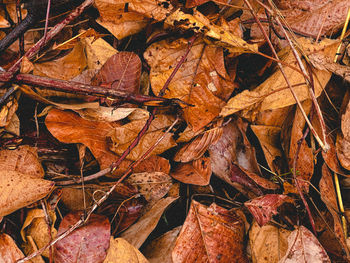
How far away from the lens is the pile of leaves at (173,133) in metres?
0.95

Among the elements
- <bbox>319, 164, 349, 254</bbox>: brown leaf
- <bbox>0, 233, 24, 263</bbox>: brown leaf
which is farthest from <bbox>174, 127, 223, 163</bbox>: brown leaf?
<bbox>0, 233, 24, 263</bbox>: brown leaf

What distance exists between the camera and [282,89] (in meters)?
1.02

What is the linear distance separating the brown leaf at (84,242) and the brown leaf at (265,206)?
1.60 feet

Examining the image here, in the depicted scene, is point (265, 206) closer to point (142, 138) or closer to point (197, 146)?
point (197, 146)

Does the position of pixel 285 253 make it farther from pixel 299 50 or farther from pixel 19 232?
pixel 19 232

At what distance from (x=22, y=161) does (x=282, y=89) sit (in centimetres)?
91

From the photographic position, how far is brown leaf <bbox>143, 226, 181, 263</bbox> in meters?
1.02

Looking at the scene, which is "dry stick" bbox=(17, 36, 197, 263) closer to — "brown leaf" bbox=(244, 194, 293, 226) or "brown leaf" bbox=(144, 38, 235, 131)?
"brown leaf" bbox=(144, 38, 235, 131)

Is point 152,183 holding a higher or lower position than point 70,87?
lower

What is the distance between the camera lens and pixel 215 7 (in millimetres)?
1040

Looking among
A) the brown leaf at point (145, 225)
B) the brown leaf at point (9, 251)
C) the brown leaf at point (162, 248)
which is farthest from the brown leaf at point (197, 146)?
the brown leaf at point (9, 251)

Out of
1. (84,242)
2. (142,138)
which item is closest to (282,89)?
(142,138)

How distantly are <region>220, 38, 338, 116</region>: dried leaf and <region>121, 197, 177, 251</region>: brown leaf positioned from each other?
381 mm

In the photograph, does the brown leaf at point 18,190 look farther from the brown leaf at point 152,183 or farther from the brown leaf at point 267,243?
the brown leaf at point 267,243
